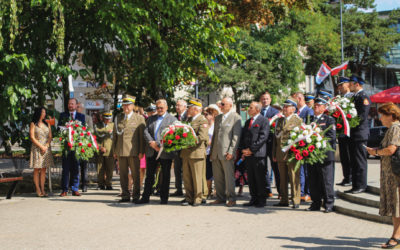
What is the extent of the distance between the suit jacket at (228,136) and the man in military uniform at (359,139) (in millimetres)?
2301

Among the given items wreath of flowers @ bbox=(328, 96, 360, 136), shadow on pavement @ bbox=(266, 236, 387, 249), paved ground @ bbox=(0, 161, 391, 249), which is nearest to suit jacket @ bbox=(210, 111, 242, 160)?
paved ground @ bbox=(0, 161, 391, 249)

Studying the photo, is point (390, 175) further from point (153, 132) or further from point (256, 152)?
point (153, 132)

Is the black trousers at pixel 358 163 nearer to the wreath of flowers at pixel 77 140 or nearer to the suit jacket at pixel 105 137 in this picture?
the wreath of flowers at pixel 77 140

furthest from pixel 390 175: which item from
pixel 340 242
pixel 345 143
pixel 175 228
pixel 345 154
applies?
pixel 345 154

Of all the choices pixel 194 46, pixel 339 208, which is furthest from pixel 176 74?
pixel 339 208

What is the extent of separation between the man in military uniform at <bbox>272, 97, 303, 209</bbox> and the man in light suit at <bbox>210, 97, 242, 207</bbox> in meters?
0.82

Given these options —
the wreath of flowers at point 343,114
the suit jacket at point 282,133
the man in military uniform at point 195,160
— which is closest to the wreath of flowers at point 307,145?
the suit jacket at point 282,133

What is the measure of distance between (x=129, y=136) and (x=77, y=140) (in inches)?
67.5

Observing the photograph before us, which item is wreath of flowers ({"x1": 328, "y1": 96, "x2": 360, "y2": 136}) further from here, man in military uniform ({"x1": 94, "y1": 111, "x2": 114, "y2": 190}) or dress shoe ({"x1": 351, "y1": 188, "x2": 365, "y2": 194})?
man in military uniform ({"x1": 94, "y1": 111, "x2": 114, "y2": 190})

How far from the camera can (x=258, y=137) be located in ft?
32.6

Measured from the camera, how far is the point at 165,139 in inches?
390

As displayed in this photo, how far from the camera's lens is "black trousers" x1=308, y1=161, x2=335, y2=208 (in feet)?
30.1

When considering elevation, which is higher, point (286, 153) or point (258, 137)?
point (258, 137)

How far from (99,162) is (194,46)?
4062mm
